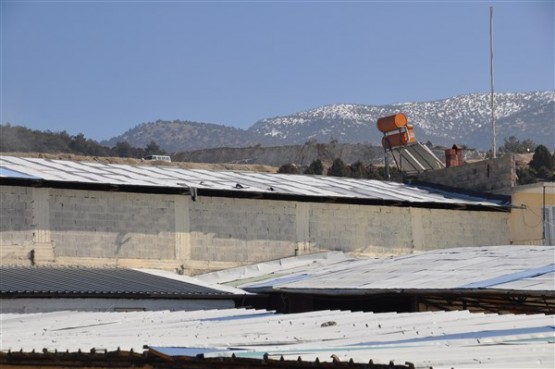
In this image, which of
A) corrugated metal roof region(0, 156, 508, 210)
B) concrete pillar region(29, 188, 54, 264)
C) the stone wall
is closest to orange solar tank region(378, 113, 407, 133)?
corrugated metal roof region(0, 156, 508, 210)

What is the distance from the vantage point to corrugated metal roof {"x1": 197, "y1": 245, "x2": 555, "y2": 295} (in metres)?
20.2

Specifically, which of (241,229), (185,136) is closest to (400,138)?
(241,229)

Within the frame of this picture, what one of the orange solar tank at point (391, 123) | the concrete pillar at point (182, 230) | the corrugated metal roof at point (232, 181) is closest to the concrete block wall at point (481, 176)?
the corrugated metal roof at point (232, 181)

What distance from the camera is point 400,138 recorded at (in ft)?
126

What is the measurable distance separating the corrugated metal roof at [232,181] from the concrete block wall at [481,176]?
0.77 meters

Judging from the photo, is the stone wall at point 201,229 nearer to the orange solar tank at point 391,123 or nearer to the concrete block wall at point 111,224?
the concrete block wall at point 111,224

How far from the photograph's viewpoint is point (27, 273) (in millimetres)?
24797

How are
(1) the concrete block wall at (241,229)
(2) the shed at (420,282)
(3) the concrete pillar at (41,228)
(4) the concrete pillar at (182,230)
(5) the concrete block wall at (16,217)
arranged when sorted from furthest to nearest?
(1) the concrete block wall at (241,229) → (4) the concrete pillar at (182,230) → (3) the concrete pillar at (41,228) → (5) the concrete block wall at (16,217) → (2) the shed at (420,282)

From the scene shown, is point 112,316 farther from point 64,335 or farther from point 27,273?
point 27,273

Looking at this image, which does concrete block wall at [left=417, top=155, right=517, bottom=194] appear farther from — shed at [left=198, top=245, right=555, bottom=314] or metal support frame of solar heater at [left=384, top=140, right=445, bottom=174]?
shed at [left=198, top=245, right=555, bottom=314]

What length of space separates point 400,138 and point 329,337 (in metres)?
25.6

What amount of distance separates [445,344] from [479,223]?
21030 millimetres

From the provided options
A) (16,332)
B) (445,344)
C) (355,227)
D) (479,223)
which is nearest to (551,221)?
(479,223)

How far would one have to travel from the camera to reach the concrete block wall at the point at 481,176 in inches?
1340
